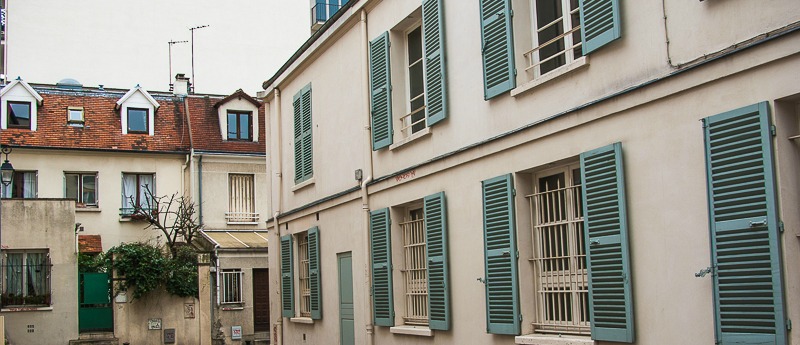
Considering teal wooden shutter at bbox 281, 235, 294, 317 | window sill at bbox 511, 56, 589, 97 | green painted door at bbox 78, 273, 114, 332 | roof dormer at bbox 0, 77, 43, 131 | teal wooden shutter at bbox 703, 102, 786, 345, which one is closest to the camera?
teal wooden shutter at bbox 703, 102, 786, 345

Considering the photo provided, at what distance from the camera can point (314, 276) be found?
54.3 feet

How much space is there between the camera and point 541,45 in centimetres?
990

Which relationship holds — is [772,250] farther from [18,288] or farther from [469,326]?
[18,288]

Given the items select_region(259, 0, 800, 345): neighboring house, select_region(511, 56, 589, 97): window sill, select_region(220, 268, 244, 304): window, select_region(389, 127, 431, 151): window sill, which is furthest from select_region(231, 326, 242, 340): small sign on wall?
select_region(511, 56, 589, 97): window sill

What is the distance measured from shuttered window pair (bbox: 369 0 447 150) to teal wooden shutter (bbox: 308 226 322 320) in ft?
10.7

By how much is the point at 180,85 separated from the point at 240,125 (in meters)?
3.29

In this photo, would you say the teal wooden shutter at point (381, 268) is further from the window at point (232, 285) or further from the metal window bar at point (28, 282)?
the window at point (232, 285)

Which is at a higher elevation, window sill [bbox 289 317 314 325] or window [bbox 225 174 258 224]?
window [bbox 225 174 258 224]

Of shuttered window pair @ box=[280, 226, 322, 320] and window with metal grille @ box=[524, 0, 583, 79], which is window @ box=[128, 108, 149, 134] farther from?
window with metal grille @ box=[524, 0, 583, 79]

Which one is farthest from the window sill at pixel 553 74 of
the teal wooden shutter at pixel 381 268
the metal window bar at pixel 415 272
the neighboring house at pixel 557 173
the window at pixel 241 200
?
the window at pixel 241 200

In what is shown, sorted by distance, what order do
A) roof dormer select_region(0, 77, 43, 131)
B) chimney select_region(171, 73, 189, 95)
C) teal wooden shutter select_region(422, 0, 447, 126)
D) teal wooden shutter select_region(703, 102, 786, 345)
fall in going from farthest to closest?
chimney select_region(171, 73, 189, 95) → roof dormer select_region(0, 77, 43, 131) → teal wooden shutter select_region(422, 0, 447, 126) → teal wooden shutter select_region(703, 102, 786, 345)

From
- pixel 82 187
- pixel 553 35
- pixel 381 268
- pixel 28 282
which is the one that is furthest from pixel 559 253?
pixel 82 187

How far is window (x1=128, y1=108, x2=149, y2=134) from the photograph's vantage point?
1310 inches

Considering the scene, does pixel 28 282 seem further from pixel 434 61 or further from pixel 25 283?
pixel 434 61
